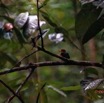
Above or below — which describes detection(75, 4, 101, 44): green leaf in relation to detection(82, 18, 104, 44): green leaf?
above

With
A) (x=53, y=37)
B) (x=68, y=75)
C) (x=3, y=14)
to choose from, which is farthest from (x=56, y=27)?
(x=68, y=75)

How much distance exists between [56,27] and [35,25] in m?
0.06

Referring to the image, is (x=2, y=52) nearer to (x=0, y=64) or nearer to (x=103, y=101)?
(x=0, y=64)

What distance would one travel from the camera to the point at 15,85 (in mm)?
1024

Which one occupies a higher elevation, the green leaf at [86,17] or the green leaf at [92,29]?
the green leaf at [86,17]

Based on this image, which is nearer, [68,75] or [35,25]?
[35,25]

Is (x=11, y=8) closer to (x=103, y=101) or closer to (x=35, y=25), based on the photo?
(x=35, y=25)

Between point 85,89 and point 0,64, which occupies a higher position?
point 85,89

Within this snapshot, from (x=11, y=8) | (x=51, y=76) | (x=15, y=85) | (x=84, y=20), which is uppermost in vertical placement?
(x=84, y=20)

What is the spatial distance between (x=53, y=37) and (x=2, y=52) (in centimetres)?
17

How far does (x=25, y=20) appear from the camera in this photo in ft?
2.94

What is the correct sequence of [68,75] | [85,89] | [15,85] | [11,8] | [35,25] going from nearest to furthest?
[85,89] < [35,25] < [15,85] < [11,8] < [68,75]

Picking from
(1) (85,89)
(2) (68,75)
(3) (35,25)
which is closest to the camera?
(1) (85,89)

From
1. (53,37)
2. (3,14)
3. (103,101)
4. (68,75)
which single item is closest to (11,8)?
(3,14)
